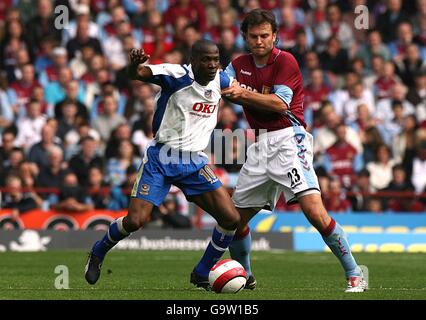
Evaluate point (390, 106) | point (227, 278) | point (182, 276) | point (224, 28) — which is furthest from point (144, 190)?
point (390, 106)

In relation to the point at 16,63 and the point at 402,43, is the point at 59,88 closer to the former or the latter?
the point at 16,63

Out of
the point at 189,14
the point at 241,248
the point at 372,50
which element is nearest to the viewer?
the point at 241,248

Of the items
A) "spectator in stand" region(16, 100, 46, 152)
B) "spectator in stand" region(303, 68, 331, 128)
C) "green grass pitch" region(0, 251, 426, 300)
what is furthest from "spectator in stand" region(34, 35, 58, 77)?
"spectator in stand" region(303, 68, 331, 128)

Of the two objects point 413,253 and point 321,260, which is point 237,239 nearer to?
point 321,260

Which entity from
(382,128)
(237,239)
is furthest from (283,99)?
(382,128)

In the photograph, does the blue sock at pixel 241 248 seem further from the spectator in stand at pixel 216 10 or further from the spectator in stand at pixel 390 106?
the spectator in stand at pixel 216 10

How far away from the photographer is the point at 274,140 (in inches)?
461

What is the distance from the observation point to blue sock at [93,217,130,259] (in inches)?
456

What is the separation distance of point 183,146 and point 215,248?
1196 millimetres

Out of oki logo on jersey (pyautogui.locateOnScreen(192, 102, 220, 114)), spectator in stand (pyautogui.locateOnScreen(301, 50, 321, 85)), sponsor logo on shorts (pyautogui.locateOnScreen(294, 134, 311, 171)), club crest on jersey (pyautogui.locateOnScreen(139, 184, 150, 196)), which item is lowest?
club crest on jersey (pyautogui.locateOnScreen(139, 184, 150, 196))

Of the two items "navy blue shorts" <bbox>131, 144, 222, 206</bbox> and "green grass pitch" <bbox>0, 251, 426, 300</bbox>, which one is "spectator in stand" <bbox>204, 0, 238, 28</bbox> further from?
"navy blue shorts" <bbox>131, 144, 222, 206</bbox>

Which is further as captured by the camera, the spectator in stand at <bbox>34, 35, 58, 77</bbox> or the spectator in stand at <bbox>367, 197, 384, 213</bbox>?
the spectator in stand at <bbox>34, 35, 58, 77</bbox>

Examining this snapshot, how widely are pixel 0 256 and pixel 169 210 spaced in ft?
12.7

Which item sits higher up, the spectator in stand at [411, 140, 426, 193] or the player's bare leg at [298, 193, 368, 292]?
the spectator in stand at [411, 140, 426, 193]
